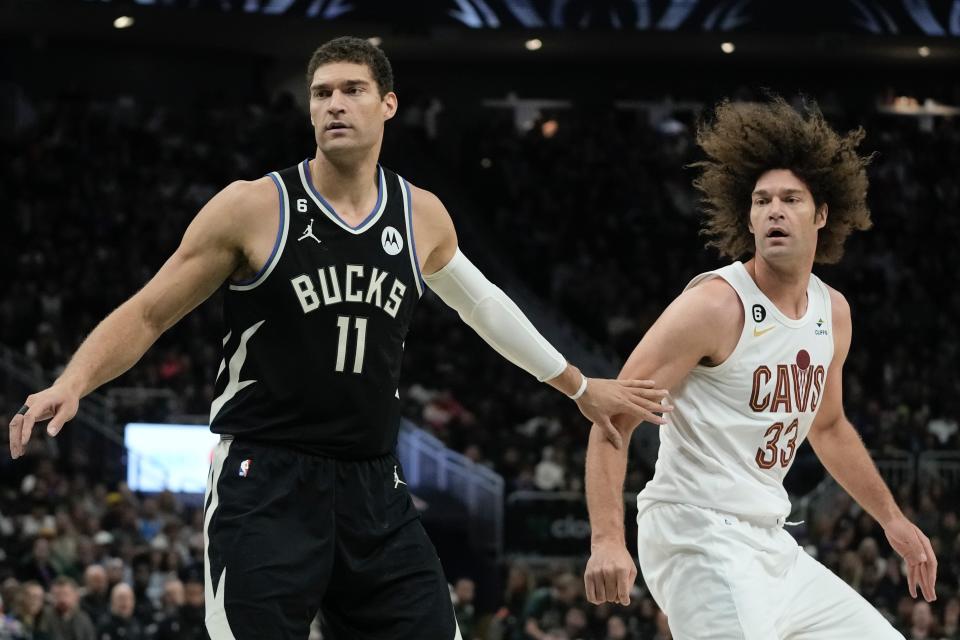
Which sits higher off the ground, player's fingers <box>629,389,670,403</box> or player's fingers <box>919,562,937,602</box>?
player's fingers <box>629,389,670,403</box>

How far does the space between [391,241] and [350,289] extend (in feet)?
0.85

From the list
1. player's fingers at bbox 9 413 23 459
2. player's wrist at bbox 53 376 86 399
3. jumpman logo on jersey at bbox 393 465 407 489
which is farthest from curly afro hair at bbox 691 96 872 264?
player's fingers at bbox 9 413 23 459

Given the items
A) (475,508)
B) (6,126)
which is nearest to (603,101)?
(6,126)

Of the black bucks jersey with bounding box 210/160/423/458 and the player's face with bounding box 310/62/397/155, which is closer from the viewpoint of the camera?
the black bucks jersey with bounding box 210/160/423/458

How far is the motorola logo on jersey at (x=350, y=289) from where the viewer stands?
475 centimetres

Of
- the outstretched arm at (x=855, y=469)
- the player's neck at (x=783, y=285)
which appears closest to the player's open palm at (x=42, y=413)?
the player's neck at (x=783, y=285)

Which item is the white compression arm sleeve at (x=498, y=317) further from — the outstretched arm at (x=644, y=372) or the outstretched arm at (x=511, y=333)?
the outstretched arm at (x=644, y=372)

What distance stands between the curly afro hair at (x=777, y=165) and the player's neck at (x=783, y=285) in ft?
1.31

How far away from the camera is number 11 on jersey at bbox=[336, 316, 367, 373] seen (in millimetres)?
4773

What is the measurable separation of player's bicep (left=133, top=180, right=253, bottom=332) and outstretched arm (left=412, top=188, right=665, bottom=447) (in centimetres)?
73

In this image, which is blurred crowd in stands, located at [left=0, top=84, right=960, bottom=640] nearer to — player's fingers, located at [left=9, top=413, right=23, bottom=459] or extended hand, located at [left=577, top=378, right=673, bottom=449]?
extended hand, located at [left=577, top=378, right=673, bottom=449]

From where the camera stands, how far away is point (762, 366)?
18.6ft

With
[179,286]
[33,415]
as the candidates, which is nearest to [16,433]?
[33,415]

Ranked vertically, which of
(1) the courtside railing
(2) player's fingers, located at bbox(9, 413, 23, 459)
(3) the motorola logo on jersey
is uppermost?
(3) the motorola logo on jersey
